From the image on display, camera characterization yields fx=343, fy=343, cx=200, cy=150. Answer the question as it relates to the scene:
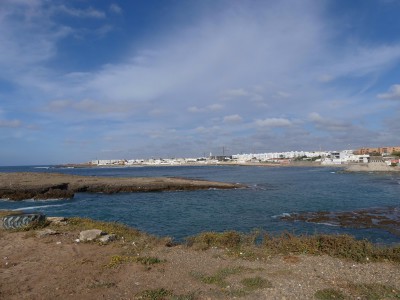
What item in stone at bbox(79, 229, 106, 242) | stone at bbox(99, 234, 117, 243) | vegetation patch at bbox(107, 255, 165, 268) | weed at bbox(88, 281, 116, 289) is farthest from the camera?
stone at bbox(79, 229, 106, 242)

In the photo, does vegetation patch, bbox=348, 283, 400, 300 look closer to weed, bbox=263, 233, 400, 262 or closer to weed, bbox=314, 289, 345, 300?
weed, bbox=314, 289, 345, 300

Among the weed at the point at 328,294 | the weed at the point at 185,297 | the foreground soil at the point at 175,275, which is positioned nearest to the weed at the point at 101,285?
the foreground soil at the point at 175,275

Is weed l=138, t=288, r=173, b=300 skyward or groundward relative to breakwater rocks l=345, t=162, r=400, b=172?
groundward

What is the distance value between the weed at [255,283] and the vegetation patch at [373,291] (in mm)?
1935

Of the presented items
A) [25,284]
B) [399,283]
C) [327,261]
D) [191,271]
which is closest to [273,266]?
Answer: [327,261]

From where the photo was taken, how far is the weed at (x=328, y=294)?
7.49 metres

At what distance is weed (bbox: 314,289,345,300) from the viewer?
749 cm

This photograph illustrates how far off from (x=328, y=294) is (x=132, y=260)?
559cm

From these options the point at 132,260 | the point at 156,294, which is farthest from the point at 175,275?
the point at 132,260

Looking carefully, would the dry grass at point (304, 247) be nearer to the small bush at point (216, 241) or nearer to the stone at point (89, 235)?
the small bush at point (216, 241)

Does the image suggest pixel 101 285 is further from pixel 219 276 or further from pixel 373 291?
pixel 373 291

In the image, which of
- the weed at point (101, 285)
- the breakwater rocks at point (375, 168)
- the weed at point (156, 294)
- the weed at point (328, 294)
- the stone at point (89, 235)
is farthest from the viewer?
the breakwater rocks at point (375, 168)

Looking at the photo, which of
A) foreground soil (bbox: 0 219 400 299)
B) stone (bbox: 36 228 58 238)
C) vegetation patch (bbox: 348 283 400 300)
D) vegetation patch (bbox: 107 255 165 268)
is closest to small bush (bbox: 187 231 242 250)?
foreground soil (bbox: 0 219 400 299)

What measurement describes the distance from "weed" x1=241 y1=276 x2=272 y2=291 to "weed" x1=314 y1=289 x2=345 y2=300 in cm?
113
